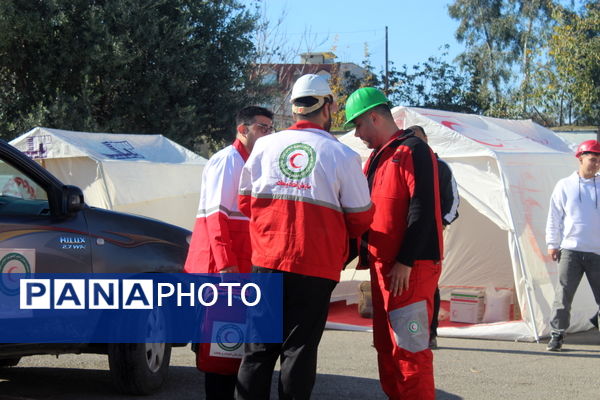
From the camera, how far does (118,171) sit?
39.5ft

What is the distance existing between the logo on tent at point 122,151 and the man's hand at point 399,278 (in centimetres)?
857

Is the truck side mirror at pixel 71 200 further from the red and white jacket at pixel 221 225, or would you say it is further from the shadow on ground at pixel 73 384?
the shadow on ground at pixel 73 384

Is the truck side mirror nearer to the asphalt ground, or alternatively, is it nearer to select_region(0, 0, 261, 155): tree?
the asphalt ground

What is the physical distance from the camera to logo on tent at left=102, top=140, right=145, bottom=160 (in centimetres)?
1238

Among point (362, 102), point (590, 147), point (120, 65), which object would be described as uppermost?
point (120, 65)

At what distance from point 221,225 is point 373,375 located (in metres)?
2.72

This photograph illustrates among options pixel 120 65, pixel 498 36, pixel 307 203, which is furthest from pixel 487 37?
pixel 307 203

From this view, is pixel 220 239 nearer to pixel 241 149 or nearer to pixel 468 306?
pixel 241 149

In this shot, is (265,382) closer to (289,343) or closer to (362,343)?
(289,343)

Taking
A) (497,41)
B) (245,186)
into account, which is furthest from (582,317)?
(497,41)

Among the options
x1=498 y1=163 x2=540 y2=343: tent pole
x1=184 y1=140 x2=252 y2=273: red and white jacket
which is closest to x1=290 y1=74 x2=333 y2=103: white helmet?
x1=184 y1=140 x2=252 y2=273: red and white jacket

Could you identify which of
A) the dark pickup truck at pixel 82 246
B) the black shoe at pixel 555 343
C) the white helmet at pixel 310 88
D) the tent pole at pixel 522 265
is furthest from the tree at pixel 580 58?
the white helmet at pixel 310 88

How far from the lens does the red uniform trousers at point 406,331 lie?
4312 millimetres

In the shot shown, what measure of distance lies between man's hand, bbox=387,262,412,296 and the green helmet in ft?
2.80
